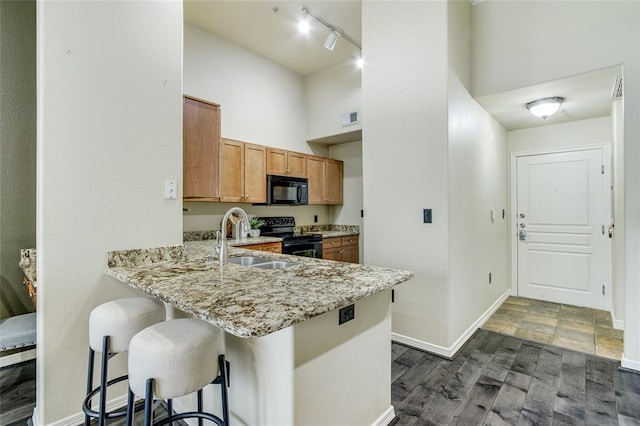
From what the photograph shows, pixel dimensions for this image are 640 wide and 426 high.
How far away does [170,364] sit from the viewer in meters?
1.12

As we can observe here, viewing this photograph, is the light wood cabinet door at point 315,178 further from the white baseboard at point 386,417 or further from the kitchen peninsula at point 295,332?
the white baseboard at point 386,417

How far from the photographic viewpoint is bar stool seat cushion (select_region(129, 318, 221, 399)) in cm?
112

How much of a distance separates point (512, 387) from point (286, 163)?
352cm

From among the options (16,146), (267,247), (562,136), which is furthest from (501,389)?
(16,146)

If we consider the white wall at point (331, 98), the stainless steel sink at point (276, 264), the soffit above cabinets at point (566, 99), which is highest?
the white wall at point (331, 98)

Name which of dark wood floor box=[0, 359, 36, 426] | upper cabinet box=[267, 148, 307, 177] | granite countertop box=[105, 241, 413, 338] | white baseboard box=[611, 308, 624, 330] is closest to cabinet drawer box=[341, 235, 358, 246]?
upper cabinet box=[267, 148, 307, 177]

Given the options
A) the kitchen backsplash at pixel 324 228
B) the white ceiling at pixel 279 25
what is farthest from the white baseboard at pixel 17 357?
the white ceiling at pixel 279 25

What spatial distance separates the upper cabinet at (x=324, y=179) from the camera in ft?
16.1

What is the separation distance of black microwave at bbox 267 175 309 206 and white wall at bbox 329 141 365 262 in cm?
90

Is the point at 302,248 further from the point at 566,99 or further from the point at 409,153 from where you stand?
the point at 566,99

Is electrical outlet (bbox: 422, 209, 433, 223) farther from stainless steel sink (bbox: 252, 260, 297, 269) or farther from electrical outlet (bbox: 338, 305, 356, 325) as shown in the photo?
electrical outlet (bbox: 338, 305, 356, 325)

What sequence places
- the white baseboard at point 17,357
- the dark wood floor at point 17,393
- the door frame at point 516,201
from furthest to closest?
the door frame at point 516,201
the white baseboard at point 17,357
the dark wood floor at point 17,393

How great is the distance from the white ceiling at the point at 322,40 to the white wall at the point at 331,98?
0.34 m

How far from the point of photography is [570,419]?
187cm
